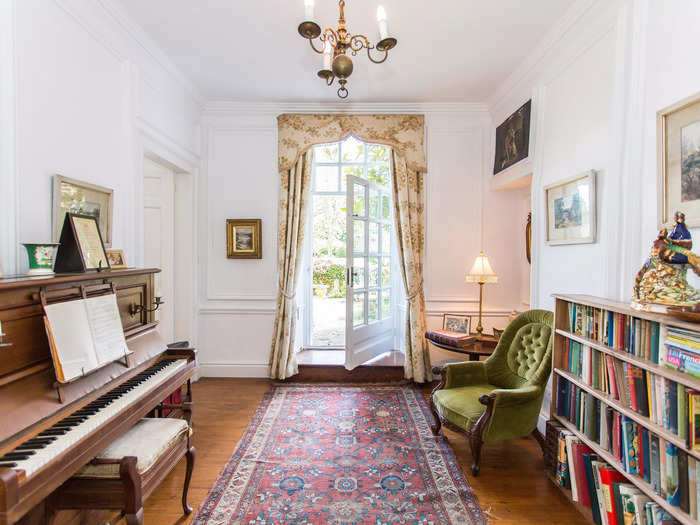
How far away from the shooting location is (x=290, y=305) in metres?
4.05

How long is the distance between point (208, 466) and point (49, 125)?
2.36 meters

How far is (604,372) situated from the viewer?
75.1 inches

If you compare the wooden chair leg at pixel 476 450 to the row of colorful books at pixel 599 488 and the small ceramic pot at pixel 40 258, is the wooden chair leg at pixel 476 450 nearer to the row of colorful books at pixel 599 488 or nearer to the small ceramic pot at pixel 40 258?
the row of colorful books at pixel 599 488

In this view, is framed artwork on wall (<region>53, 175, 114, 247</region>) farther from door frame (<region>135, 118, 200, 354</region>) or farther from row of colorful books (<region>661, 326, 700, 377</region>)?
row of colorful books (<region>661, 326, 700, 377</region>)

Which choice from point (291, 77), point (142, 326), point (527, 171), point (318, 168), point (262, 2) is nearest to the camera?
point (142, 326)

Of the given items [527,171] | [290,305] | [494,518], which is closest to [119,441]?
[494,518]

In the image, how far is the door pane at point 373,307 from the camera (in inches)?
166

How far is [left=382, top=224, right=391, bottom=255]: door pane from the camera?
176 inches

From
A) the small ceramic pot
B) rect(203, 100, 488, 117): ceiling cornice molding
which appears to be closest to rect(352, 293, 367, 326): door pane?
rect(203, 100, 488, 117): ceiling cornice molding

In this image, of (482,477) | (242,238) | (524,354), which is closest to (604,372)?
(524,354)

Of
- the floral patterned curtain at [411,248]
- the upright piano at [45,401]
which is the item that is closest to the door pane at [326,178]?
the floral patterned curtain at [411,248]

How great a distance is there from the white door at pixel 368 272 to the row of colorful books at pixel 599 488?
2162mm

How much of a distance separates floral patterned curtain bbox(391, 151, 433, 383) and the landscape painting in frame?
34.3 inches

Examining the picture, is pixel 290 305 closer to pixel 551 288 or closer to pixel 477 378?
pixel 477 378
